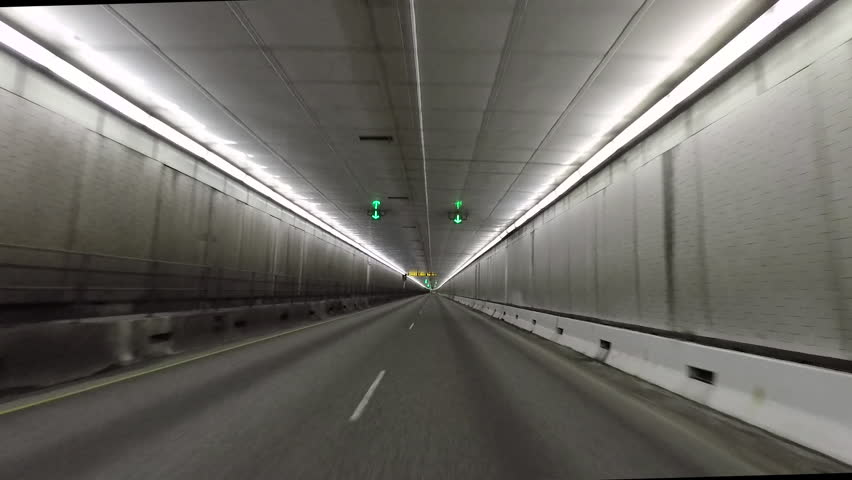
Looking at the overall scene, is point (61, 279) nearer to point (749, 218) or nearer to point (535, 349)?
point (535, 349)

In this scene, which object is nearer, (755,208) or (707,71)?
(755,208)

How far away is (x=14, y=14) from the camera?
6309mm

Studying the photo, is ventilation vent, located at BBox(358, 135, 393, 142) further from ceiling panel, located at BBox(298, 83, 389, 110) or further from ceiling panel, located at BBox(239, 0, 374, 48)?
ceiling panel, located at BBox(239, 0, 374, 48)

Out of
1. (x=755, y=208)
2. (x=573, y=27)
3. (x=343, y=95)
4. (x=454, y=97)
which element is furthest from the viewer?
(x=343, y=95)

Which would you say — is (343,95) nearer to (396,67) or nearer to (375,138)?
(396,67)

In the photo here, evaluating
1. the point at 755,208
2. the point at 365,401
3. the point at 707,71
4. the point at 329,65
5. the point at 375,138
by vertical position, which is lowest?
the point at 365,401

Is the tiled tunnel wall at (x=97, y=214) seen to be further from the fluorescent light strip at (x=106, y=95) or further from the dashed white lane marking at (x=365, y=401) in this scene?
the dashed white lane marking at (x=365, y=401)

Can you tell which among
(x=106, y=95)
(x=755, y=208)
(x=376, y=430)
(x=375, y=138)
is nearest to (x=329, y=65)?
(x=375, y=138)

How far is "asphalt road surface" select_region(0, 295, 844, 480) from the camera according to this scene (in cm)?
356

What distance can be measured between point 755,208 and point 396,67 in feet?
20.1

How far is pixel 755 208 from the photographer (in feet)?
19.7

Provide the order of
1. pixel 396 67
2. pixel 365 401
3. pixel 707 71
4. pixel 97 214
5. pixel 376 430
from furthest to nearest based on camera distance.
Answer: pixel 97 214 < pixel 396 67 < pixel 707 71 < pixel 365 401 < pixel 376 430

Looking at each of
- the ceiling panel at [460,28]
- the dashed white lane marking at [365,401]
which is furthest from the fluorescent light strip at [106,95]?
the dashed white lane marking at [365,401]

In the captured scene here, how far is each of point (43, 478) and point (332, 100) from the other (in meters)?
7.52
